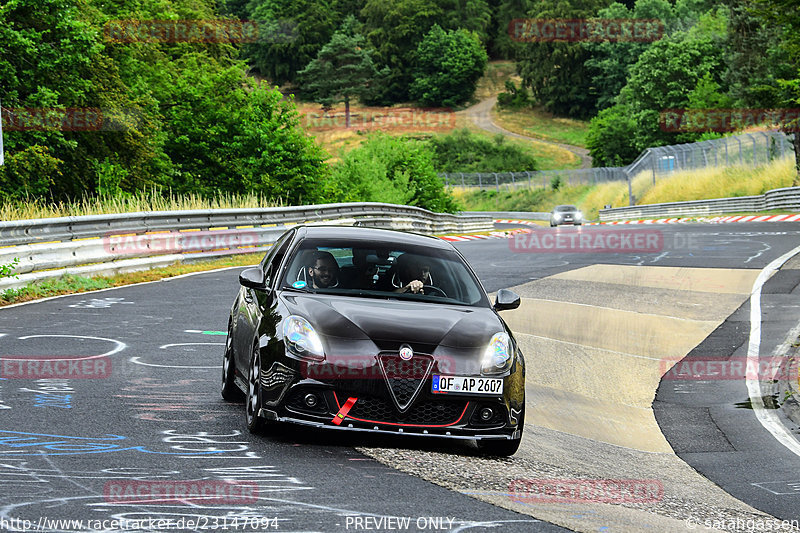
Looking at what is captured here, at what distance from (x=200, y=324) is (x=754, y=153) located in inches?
1859

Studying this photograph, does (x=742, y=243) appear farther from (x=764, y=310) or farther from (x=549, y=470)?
(x=549, y=470)

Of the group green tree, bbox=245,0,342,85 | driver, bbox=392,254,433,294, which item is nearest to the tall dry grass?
driver, bbox=392,254,433,294

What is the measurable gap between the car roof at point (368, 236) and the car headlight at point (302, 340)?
1.45 meters

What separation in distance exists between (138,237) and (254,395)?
14.0 meters

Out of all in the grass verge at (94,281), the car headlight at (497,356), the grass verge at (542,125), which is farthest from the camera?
the grass verge at (542,125)

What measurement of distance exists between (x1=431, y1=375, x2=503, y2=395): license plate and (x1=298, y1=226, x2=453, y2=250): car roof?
181 cm

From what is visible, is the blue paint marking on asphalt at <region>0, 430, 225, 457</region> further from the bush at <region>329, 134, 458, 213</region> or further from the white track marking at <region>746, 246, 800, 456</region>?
the bush at <region>329, 134, 458, 213</region>

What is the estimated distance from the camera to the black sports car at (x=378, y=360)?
274 inches

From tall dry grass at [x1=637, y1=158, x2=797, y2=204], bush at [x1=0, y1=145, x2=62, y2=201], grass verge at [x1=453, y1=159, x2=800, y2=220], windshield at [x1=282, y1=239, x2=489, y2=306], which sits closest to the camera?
windshield at [x1=282, y1=239, x2=489, y2=306]

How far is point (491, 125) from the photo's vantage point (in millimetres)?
142000

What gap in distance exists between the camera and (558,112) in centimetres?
14875

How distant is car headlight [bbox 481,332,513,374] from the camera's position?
723 cm

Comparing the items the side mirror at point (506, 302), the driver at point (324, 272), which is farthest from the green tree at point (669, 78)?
the driver at point (324, 272)

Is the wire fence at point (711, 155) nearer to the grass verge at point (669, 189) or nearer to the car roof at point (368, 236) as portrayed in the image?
the grass verge at point (669, 189)
